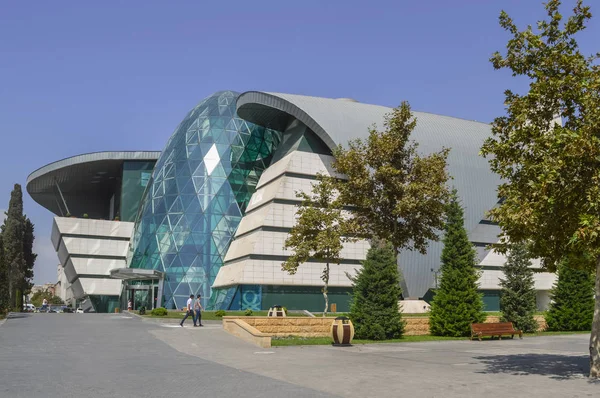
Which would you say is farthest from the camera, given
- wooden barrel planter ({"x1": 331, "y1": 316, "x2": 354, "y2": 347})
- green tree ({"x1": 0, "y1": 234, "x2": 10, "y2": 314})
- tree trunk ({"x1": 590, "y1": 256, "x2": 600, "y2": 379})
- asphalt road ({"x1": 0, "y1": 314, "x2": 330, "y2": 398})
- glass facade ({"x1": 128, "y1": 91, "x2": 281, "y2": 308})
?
glass facade ({"x1": 128, "y1": 91, "x2": 281, "y2": 308})

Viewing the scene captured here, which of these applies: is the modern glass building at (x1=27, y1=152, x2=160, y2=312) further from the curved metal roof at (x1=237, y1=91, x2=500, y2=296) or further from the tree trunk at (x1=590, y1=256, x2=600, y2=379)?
the tree trunk at (x1=590, y1=256, x2=600, y2=379)

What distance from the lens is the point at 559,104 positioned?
641 inches

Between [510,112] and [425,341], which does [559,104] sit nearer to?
[510,112]

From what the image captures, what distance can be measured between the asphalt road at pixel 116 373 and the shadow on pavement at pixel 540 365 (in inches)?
260

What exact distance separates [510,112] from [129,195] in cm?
6786

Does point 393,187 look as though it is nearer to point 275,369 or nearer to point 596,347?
point 275,369

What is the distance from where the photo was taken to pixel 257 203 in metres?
57.9

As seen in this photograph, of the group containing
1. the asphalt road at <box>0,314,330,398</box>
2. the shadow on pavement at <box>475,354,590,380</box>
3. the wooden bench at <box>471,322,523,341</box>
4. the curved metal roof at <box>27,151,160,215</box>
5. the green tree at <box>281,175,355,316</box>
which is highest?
the curved metal roof at <box>27,151,160,215</box>

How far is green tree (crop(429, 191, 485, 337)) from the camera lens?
2995 centimetres

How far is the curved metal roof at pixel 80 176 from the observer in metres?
77.7

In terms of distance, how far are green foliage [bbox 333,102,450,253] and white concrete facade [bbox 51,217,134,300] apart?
52.6 m

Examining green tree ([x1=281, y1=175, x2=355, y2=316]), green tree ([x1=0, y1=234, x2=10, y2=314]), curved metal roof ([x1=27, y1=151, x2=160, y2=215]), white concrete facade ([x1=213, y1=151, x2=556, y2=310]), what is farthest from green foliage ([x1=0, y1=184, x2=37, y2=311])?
green tree ([x1=281, y1=175, x2=355, y2=316])

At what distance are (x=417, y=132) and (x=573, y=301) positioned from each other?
2676 cm

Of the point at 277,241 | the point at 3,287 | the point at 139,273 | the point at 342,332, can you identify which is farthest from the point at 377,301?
the point at 139,273
